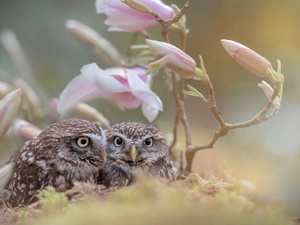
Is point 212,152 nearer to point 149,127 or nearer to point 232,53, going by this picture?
point 149,127

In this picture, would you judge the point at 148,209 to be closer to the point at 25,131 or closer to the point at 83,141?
the point at 83,141

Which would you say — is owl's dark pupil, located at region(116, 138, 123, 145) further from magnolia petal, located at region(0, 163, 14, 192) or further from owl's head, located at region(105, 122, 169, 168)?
magnolia petal, located at region(0, 163, 14, 192)

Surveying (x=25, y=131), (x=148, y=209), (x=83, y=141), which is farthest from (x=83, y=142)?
(x=148, y=209)

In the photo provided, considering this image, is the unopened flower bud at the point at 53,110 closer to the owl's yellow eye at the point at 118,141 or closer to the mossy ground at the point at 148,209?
the owl's yellow eye at the point at 118,141

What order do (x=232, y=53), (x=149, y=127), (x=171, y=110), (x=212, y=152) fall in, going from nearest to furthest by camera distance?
(x=232, y=53) < (x=149, y=127) < (x=212, y=152) < (x=171, y=110)

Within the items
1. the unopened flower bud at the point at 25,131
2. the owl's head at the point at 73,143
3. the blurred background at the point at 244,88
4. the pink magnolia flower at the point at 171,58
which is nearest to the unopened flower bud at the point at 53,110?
the unopened flower bud at the point at 25,131

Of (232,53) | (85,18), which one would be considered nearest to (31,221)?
(232,53)
